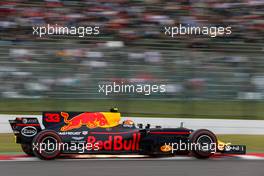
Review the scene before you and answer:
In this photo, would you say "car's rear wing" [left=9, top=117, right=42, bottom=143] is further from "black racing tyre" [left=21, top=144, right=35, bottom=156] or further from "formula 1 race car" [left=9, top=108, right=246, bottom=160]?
"black racing tyre" [left=21, top=144, right=35, bottom=156]

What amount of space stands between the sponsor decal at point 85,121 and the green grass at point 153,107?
381 centimetres

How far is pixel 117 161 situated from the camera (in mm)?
7723

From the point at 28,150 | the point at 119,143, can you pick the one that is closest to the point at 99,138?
the point at 119,143

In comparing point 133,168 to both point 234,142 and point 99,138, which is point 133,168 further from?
point 234,142

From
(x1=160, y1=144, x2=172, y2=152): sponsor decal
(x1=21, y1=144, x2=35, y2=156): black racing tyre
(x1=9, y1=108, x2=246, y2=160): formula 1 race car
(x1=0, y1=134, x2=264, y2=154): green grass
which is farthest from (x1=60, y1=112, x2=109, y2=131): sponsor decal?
(x1=0, y1=134, x2=264, y2=154): green grass

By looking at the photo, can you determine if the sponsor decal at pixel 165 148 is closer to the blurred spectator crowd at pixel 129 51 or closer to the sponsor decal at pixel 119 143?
the sponsor decal at pixel 119 143

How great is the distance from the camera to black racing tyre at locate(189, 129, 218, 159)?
25.9ft

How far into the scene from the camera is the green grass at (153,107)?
11.6 metres

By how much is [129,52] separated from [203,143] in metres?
4.22

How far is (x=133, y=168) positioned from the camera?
7.09 metres

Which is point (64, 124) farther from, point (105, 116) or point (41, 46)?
point (41, 46)

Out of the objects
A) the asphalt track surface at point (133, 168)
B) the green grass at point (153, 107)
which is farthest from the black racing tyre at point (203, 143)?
the green grass at point (153, 107)

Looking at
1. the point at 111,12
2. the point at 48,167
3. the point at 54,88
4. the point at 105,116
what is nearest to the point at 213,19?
the point at 111,12

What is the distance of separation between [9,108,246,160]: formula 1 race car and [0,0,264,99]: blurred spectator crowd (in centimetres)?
367
